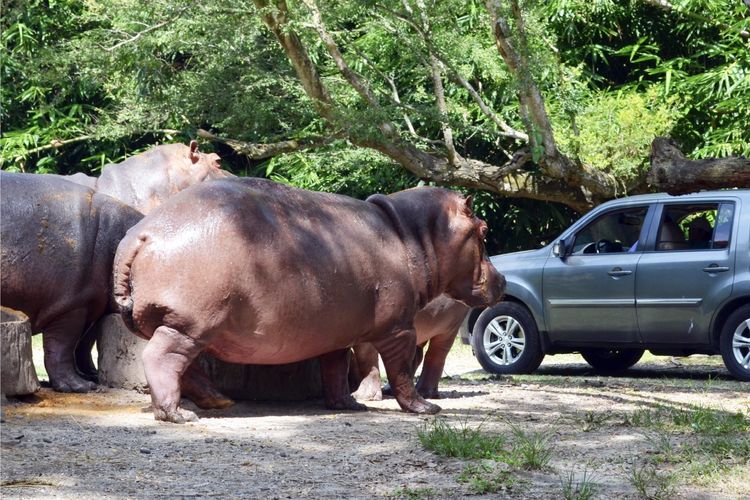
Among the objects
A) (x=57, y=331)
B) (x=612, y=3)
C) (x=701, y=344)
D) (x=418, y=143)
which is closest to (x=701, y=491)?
(x=57, y=331)

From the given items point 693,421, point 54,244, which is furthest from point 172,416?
point 693,421

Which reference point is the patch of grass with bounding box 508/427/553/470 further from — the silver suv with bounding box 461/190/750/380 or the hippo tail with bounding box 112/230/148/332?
the silver suv with bounding box 461/190/750/380

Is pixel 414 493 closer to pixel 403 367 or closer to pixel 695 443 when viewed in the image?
pixel 695 443

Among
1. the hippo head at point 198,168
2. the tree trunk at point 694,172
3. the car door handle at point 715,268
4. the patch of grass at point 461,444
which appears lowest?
the patch of grass at point 461,444

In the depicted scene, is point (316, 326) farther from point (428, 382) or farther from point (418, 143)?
point (418, 143)

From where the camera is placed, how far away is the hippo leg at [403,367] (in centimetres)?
855

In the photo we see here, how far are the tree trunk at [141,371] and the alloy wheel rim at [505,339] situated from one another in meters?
4.73

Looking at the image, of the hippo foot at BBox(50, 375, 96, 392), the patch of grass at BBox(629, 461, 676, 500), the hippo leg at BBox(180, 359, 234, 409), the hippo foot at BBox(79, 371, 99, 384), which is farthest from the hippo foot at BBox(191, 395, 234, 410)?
the patch of grass at BBox(629, 461, 676, 500)

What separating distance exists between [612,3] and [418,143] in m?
3.42

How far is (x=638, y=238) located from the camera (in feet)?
42.6

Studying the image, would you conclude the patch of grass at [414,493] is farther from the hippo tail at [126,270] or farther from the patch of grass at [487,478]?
the hippo tail at [126,270]

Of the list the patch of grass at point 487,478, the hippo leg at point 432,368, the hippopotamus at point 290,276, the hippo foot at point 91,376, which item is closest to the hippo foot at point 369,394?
the hippo leg at point 432,368

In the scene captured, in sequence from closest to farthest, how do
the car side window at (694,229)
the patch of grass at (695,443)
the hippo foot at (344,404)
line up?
the patch of grass at (695,443) < the hippo foot at (344,404) < the car side window at (694,229)

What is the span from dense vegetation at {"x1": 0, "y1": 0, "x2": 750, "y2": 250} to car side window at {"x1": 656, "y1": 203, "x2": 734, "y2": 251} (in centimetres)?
215
